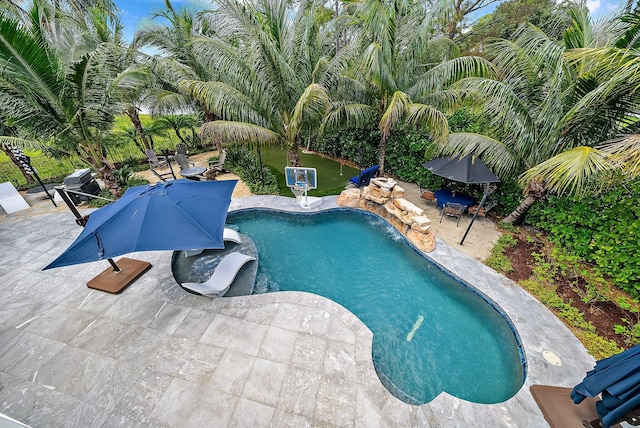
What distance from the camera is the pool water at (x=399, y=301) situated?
398cm

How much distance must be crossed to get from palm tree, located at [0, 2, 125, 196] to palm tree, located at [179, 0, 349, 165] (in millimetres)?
2402

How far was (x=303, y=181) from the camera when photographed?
849 cm

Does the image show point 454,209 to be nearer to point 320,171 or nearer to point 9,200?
point 320,171

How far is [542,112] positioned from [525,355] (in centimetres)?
534

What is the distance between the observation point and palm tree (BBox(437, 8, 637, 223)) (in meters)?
4.45

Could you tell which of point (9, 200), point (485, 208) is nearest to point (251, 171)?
point (9, 200)

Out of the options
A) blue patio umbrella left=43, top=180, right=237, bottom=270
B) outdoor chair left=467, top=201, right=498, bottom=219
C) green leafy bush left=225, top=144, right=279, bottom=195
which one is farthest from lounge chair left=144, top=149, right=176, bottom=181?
outdoor chair left=467, top=201, right=498, bottom=219

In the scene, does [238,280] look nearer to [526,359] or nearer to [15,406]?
[15,406]

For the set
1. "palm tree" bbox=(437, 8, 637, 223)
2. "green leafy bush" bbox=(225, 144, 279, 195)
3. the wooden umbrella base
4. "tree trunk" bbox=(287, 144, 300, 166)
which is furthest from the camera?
"green leafy bush" bbox=(225, 144, 279, 195)

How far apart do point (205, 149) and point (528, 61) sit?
17274 mm

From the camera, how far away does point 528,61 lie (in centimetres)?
579

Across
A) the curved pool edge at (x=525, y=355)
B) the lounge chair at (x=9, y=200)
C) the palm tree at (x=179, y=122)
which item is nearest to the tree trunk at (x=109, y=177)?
the lounge chair at (x=9, y=200)

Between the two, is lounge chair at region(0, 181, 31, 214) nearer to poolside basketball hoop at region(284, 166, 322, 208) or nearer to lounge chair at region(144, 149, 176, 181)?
lounge chair at region(144, 149, 176, 181)

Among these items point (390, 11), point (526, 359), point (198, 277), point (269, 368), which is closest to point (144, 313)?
point (198, 277)
